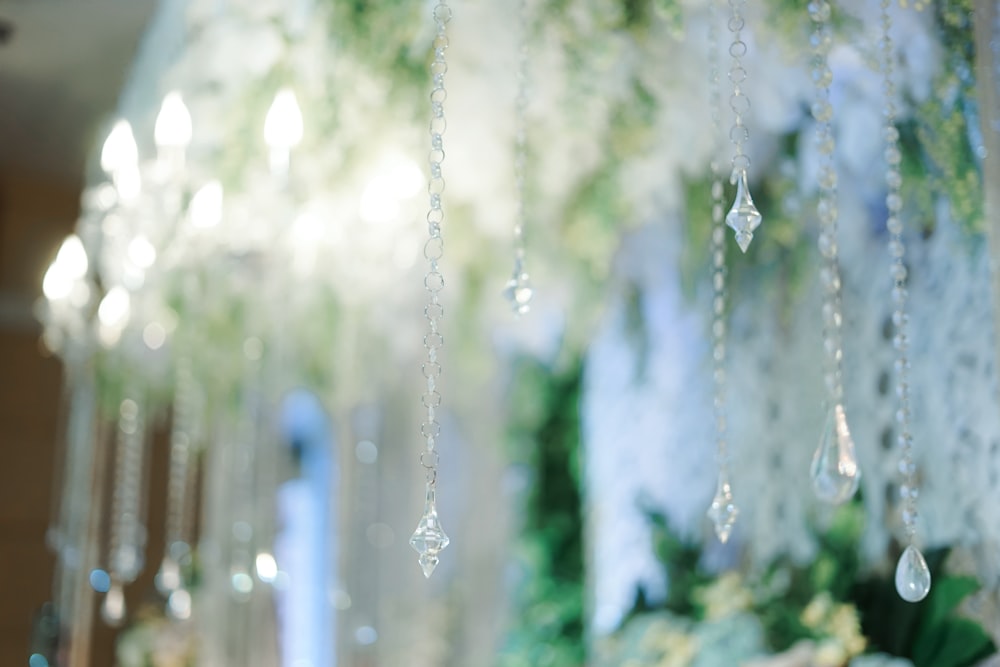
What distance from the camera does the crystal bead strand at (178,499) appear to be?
317 cm

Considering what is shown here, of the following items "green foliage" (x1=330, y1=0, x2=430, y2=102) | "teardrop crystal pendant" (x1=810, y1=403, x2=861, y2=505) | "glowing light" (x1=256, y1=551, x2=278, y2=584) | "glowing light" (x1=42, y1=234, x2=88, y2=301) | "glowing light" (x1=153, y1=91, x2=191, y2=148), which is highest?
"green foliage" (x1=330, y1=0, x2=430, y2=102)

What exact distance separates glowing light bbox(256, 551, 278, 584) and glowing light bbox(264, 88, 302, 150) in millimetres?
1117

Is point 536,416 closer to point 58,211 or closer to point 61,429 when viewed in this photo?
point 61,429

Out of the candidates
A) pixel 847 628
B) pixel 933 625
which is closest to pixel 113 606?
pixel 847 628

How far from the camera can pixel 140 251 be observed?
2.86 meters

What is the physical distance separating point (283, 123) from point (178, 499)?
197cm

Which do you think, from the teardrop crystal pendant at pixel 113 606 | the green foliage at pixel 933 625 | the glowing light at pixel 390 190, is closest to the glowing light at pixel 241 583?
the teardrop crystal pendant at pixel 113 606

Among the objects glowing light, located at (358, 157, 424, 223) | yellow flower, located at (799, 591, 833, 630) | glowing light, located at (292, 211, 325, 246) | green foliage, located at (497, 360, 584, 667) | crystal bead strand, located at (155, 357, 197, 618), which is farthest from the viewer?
green foliage, located at (497, 360, 584, 667)

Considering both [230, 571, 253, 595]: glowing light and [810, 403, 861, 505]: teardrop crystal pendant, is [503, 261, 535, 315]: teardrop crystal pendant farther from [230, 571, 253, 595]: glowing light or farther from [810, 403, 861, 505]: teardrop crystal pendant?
[230, 571, 253, 595]: glowing light

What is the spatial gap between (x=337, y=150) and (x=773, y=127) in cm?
105

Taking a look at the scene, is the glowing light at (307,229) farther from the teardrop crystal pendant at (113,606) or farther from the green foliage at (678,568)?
the green foliage at (678,568)

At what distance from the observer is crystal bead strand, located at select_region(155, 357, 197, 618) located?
10.4ft

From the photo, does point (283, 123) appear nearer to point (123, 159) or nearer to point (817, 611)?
point (123, 159)

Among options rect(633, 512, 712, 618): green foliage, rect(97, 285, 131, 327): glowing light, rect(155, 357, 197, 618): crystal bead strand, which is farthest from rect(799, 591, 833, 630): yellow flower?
rect(97, 285, 131, 327): glowing light
